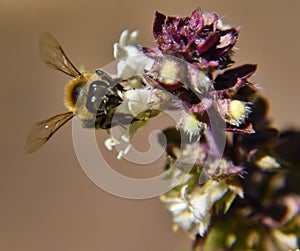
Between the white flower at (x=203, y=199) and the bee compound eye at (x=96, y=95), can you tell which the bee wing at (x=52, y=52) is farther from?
the white flower at (x=203, y=199)

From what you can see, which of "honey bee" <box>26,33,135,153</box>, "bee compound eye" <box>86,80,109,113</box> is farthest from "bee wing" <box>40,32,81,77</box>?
"bee compound eye" <box>86,80,109,113</box>

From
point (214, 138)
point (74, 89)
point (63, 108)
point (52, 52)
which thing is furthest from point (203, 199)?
point (63, 108)

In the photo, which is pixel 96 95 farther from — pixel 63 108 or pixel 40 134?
pixel 63 108

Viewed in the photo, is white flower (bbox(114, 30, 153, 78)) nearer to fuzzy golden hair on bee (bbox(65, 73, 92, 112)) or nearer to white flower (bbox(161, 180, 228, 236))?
fuzzy golden hair on bee (bbox(65, 73, 92, 112))

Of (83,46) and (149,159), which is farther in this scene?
(83,46)

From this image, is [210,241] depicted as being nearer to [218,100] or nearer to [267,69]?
[218,100]

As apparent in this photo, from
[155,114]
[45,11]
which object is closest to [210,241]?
[155,114]

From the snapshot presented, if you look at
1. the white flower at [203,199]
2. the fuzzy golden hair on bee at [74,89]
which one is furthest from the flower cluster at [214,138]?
the fuzzy golden hair on bee at [74,89]
